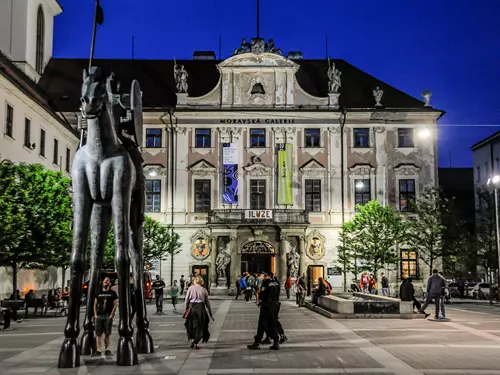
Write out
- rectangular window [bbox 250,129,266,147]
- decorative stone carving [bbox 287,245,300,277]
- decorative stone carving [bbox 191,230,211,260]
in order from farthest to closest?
rectangular window [bbox 250,129,266,147] < decorative stone carving [bbox 191,230,211,260] < decorative stone carving [bbox 287,245,300,277]

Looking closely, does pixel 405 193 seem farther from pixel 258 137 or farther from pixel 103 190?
pixel 103 190

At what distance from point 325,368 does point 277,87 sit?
4072 cm

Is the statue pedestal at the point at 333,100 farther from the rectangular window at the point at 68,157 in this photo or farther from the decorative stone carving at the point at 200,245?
the rectangular window at the point at 68,157

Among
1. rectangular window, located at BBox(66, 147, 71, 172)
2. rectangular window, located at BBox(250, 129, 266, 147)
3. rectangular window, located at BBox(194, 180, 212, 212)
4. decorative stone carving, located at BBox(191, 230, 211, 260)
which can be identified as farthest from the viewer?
rectangular window, located at BBox(250, 129, 266, 147)

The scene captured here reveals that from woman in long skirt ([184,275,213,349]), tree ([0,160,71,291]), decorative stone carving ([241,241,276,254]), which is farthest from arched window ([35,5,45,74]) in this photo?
woman in long skirt ([184,275,213,349])

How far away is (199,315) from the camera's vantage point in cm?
1648

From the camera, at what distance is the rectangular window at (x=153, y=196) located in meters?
51.9

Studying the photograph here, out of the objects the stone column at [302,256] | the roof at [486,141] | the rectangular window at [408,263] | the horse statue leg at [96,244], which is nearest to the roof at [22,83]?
the stone column at [302,256]

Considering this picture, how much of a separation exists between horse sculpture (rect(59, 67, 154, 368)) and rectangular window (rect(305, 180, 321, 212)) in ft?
126

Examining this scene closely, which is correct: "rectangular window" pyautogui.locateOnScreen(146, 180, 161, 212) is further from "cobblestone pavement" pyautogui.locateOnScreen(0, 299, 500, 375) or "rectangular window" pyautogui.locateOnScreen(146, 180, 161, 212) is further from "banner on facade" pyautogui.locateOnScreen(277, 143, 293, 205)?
"cobblestone pavement" pyautogui.locateOnScreen(0, 299, 500, 375)

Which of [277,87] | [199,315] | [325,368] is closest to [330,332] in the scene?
[199,315]

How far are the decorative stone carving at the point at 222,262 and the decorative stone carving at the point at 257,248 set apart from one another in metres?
1.29

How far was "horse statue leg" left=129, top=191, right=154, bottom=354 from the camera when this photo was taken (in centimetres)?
1453

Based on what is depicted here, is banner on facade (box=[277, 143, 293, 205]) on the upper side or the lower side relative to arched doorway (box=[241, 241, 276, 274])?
upper
